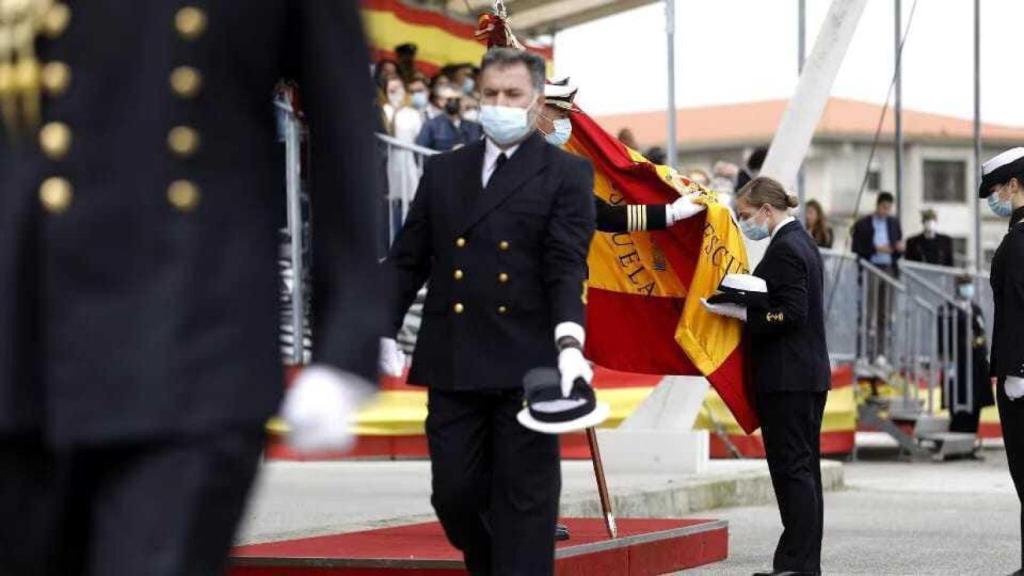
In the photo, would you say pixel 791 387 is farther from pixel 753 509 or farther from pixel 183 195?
pixel 183 195

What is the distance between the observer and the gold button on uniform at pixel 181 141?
9.54 feet

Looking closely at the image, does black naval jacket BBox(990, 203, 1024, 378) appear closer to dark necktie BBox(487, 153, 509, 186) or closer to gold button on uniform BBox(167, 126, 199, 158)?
dark necktie BBox(487, 153, 509, 186)

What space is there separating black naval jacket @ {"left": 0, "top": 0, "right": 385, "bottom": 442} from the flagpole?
45.1ft

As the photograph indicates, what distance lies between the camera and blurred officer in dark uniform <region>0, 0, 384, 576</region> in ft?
9.31

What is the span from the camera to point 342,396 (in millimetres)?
2920

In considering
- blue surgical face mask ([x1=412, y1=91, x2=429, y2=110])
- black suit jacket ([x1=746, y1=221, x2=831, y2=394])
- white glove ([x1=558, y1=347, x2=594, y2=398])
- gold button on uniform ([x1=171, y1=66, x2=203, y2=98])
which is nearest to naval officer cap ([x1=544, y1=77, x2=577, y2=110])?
black suit jacket ([x1=746, y1=221, x2=831, y2=394])

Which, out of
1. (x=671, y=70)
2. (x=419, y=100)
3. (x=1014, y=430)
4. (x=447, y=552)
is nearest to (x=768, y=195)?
(x=1014, y=430)

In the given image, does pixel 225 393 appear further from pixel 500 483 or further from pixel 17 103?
pixel 500 483

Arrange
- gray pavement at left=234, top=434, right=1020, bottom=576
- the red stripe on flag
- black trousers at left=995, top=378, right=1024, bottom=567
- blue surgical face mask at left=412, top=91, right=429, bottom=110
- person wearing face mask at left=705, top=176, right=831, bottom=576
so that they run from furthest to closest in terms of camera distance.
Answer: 1. blue surgical face mask at left=412, top=91, right=429, bottom=110
2. gray pavement at left=234, top=434, right=1020, bottom=576
3. the red stripe on flag
4. black trousers at left=995, top=378, right=1024, bottom=567
5. person wearing face mask at left=705, top=176, right=831, bottom=576

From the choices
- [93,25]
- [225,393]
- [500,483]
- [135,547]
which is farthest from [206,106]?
[500,483]

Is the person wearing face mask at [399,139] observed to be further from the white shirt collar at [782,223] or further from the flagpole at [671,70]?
the white shirt collar at [782,223]

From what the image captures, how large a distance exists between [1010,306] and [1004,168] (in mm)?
658

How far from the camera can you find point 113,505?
2.83 m

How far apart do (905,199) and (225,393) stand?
335 ft
